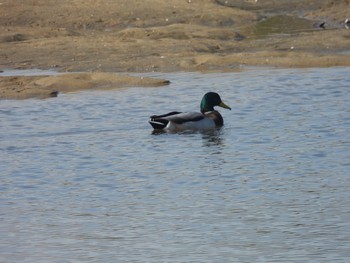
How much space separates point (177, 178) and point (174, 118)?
356 cm

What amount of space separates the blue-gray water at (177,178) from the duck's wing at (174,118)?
20cm

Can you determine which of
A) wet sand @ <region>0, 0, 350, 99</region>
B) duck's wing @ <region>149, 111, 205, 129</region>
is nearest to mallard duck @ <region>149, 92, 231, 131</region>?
duck's wing @ <region>149, 111, 205, 129</region>

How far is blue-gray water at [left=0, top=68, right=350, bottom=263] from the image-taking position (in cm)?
874

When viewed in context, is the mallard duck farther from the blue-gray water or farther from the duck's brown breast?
the blue-gray water

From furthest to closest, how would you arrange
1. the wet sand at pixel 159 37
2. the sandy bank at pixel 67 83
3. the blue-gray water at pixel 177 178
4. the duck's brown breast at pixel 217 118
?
the wet sand at pixel 159 37
the sandy bank at pixel 67 83
the duck's brown breast at pixel 217 118
the blue-gray water at pixel 177 178

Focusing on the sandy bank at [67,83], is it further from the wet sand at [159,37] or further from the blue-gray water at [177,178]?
the blue-gray water at [177,178]

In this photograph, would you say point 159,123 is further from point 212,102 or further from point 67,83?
point 67,83

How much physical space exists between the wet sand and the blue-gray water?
248 centimetres

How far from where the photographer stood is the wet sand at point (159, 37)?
20.8 metres

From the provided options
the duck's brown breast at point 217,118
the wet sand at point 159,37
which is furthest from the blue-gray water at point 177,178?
the wet sand at point 159,37

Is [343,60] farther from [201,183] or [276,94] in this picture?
[201,183]

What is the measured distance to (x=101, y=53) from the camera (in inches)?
875

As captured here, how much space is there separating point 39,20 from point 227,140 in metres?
13.7

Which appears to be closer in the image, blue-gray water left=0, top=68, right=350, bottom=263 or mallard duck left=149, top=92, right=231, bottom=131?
blue-gray water left=0, top=68, right=350, bottom=263
